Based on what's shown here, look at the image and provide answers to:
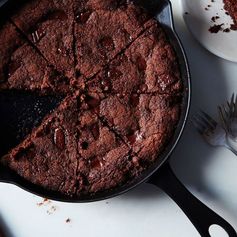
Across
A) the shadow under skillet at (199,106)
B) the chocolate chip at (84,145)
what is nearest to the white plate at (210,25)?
the shadow under skillet at (199,106)

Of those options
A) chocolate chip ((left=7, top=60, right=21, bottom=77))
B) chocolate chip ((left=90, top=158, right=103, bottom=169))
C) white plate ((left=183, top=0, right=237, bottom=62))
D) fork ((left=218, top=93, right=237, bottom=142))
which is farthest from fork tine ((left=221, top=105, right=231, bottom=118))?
chocolate chip ((left=7, top=60, right=21, bottom=77))

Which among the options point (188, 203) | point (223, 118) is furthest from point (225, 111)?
point (188, 203)

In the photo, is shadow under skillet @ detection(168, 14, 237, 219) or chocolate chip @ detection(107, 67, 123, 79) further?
shadow under skillet @ detection(168, 14, 237, 219)

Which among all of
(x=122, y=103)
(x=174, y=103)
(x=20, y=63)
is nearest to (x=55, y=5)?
(x=20, y=63)

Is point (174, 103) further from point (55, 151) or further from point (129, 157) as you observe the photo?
point (55, 151)

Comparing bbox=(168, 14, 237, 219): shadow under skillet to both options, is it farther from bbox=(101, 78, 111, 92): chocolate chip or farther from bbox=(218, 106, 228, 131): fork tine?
bbox=(101, 78, 111, 92): chocolate chip

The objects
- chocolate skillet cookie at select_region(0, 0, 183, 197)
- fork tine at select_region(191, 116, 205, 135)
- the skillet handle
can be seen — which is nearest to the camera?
the skillet handle
